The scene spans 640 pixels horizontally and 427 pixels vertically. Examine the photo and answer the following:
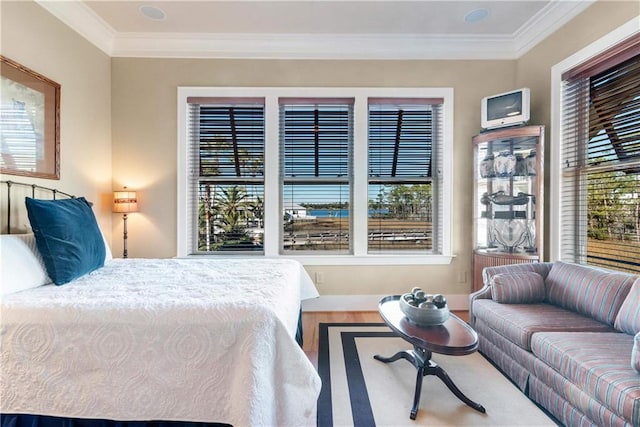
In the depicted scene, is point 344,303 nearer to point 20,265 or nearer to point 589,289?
point 589,289

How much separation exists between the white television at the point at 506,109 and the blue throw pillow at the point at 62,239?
3.68 m

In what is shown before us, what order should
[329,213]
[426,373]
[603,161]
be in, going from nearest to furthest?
[426,373]
[603,161]
[329,213]

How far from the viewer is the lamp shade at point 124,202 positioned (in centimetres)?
301

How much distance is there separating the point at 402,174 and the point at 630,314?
2.16 m

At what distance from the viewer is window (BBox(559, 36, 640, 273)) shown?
2170mm

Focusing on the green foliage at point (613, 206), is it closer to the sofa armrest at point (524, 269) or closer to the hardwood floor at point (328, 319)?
the sofa armrest at point (524, 269)

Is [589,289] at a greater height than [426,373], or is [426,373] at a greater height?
[589,289]

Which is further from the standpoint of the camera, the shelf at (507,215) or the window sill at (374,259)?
the window sill at (374,259)

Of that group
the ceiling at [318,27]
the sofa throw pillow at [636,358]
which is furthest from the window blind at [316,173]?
the sofa throw pillow at [636,358]

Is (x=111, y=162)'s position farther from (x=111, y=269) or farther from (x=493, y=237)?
(x=493, y=237)

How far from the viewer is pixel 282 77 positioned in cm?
322

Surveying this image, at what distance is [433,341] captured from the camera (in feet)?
5.15

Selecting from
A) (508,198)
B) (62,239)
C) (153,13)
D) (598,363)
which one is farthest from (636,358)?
(153,13)

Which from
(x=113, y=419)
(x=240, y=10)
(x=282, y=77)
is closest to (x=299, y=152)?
(x=282, y=77)
